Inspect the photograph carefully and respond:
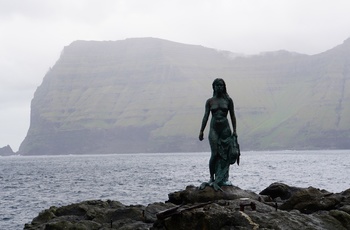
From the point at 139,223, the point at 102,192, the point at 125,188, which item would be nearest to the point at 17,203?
the point at 102,192

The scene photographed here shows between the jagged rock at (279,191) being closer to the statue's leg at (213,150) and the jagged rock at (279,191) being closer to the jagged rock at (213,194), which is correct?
the jagged rock at (213,194)

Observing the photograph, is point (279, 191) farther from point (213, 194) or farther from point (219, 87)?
point (219, 87)

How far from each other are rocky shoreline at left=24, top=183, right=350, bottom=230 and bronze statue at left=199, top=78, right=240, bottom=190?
724 mm

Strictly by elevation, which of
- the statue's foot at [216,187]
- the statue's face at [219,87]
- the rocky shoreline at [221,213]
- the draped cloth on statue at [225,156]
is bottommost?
the rocky shoreline at [221,213]

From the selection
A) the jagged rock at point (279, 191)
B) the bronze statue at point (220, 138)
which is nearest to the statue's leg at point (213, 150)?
the bronze statue at point (220, 138)

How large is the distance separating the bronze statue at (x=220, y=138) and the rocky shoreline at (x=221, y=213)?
0.72m

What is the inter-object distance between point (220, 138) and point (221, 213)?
7.20 metres

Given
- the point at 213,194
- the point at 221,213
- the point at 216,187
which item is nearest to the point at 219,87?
the point at 216,187

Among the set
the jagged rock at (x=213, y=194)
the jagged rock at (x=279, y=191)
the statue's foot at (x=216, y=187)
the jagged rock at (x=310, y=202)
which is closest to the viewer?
the jagged rock at (x=310, y=202)

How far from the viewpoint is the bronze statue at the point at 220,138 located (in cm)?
2164

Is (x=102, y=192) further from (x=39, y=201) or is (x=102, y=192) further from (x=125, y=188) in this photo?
(x=39, y=201)

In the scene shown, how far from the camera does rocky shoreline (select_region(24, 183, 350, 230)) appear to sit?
14992 mm

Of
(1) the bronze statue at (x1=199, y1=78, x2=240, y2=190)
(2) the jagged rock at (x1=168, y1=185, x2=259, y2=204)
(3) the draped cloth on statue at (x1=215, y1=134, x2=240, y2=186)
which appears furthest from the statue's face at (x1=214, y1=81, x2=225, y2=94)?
(2) the jagged rock at (x1=168, y1=185, x2=259, y2=204)

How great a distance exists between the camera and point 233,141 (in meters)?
21.8
